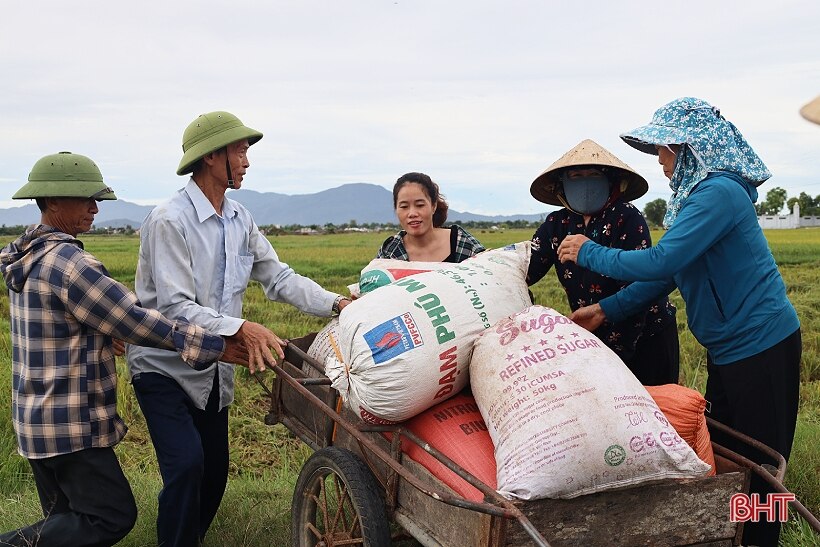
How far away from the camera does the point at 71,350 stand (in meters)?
2.85

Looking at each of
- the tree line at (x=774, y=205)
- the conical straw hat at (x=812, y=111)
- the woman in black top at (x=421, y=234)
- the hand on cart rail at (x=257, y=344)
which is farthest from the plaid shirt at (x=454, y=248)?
Result: the tree line at (x=774, y=205)

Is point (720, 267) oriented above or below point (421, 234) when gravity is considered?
below

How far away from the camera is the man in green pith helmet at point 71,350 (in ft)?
9.21

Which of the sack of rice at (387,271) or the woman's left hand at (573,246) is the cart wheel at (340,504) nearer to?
the sack of rice at (387,271)

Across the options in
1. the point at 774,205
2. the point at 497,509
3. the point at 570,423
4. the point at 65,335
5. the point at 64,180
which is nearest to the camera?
the point at 497,509

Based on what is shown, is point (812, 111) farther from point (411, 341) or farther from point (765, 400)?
point (765, 400)

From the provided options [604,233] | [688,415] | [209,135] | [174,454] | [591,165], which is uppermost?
[209,135]

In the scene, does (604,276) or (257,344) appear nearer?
(257,344)

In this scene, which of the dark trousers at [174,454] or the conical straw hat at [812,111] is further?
the dark trousers at [174,454]

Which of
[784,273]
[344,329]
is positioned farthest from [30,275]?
[784,273]

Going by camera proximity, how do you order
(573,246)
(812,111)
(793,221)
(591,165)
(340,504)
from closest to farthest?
(812,111) → (340,504) → (573,246) → (591,165) → (793,221)

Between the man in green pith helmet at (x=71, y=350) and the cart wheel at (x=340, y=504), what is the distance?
0.60m

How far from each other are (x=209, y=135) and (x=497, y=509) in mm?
2093

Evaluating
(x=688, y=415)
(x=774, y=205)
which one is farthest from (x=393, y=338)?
(x=774, y=205)
